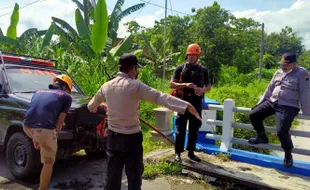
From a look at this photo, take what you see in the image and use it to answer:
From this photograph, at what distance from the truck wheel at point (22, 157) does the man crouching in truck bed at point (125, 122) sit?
1678mm

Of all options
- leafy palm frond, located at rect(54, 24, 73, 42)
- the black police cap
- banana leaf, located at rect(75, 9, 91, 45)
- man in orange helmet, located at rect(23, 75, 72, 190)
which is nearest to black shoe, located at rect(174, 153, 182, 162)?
man in orange helmet, located at rect(23, 75, 72, 190)

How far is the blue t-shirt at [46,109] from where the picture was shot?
3736 millimetres

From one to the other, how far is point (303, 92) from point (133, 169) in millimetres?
2813

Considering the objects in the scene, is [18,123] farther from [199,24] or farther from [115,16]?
[199,24]

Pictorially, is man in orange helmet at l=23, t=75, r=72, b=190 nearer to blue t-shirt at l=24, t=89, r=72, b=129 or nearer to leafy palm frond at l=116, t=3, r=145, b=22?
blue t-shirt at l=24, t=89, r=72, b=129

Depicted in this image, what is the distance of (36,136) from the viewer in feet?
12.4

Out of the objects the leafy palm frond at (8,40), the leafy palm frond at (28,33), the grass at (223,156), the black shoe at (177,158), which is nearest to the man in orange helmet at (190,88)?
the black shoe at (177,158)

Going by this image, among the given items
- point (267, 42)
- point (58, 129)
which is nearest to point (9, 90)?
point (58, 129)

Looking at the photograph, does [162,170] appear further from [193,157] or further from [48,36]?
[48,36]

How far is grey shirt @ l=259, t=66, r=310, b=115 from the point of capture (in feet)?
14.3

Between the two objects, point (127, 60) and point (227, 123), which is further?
point (227, 123)

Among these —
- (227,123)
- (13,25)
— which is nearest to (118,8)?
(13,25)

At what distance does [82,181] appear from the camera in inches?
182

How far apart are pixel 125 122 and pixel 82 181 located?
2.08 meters
